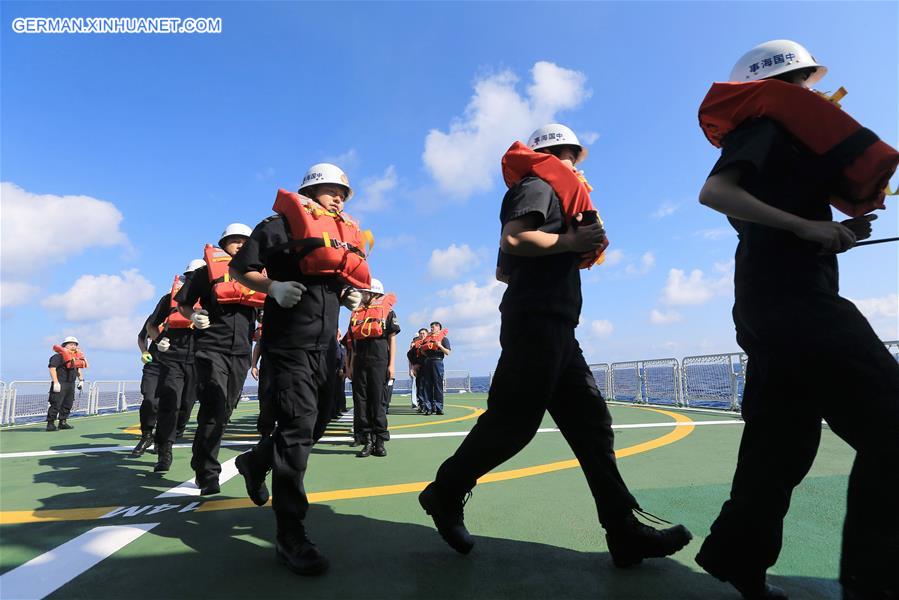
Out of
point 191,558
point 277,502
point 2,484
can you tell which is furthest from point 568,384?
point 2,484

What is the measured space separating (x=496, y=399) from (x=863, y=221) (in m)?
1.51

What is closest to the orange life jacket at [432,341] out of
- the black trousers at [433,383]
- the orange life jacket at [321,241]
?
the black trousers at [433,383]

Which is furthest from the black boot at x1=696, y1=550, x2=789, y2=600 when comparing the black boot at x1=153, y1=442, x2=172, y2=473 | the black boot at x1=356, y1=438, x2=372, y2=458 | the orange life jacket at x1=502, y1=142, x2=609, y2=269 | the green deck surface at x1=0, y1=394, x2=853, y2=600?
the black boot at x1=153, y1=442, x2=172, y2=473

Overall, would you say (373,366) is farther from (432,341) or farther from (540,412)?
(432,341)

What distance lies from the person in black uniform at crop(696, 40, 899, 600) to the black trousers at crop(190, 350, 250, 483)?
3.41 metres

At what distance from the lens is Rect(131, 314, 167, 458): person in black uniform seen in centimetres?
571

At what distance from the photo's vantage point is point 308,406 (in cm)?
235

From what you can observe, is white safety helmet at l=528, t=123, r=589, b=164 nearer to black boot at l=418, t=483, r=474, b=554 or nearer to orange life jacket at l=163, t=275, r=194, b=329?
black boot at l=418, t=483, r=474, b=554

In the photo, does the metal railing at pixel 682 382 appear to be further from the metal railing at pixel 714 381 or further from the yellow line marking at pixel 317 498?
the yellow line marking at pixel 317 498

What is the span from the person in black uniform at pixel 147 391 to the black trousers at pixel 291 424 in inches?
167

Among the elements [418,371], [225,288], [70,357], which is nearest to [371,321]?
[225,288]

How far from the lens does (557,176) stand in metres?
2.16

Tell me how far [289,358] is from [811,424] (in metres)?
2.25

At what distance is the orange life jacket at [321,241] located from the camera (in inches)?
96.4
